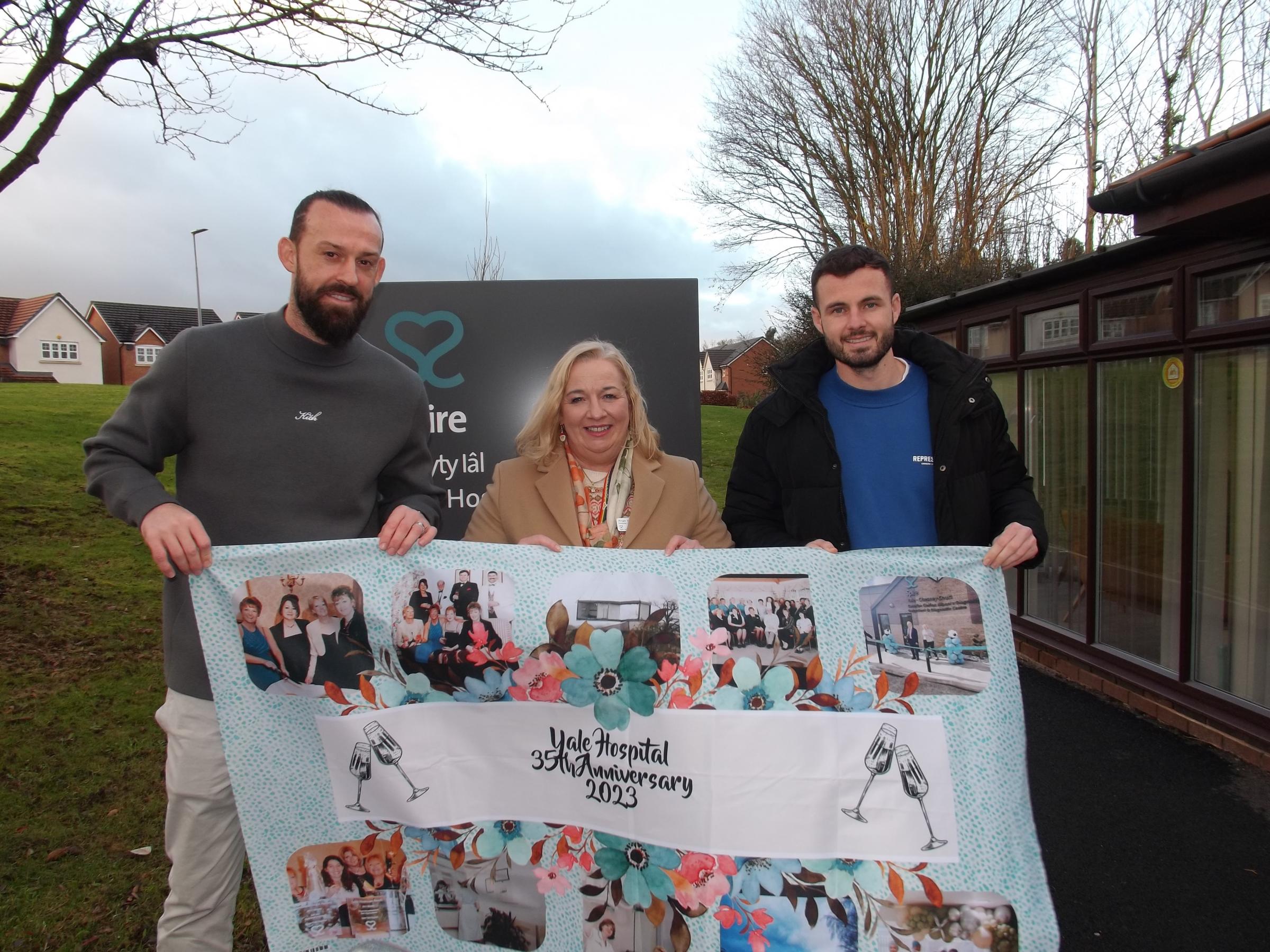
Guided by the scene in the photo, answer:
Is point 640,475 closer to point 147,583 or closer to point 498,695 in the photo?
point 498,695

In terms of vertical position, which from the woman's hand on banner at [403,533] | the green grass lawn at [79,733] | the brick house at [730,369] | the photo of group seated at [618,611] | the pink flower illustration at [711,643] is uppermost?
the brick house at [730,369]

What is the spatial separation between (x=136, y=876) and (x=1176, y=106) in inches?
583

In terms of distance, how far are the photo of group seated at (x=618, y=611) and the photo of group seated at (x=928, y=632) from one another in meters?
0.53

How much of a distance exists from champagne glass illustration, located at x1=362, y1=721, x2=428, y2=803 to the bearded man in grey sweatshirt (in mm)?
399

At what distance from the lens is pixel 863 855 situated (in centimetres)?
210

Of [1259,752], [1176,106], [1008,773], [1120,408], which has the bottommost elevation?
[1259,752]

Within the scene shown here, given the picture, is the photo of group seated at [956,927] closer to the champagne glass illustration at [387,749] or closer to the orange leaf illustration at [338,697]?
the champagne glass illustration at [387,749]

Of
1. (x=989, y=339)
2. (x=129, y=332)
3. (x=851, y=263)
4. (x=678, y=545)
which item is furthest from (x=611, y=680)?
(x=129, y=332)

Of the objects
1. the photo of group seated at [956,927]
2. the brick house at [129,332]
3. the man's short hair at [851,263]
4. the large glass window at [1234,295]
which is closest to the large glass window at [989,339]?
the large glass window at [1234,295]

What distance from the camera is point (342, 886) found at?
2332 mm

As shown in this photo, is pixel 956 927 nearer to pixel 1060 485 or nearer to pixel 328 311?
pixel 328 311

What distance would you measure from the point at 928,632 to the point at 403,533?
56.9 inches

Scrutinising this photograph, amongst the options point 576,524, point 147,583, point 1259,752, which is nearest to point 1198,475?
point 1259,752

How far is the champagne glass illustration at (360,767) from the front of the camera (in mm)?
2330
